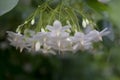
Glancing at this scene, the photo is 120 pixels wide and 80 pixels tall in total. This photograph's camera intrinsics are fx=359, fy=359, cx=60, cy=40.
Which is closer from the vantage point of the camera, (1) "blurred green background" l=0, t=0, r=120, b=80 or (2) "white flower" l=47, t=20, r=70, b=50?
(2) "white flower" l=47, t=20, r=70, b=50

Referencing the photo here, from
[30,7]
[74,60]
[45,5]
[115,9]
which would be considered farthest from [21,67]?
[45,5]

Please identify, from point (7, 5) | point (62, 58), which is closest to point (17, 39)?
point (7, 5)

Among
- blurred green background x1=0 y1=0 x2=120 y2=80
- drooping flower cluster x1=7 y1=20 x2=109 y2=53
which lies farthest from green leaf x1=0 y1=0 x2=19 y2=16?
blurred green background x1=0 y1=0 x2=120 y2=80

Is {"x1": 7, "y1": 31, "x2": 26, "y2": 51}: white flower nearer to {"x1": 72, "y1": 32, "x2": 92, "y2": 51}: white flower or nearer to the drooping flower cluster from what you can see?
the drooping flower cluster

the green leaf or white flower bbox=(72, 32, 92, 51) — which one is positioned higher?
the green leaf

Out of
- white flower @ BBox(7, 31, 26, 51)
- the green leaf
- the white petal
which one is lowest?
Result: white flower @ BBox(7, 31, 26, 51)

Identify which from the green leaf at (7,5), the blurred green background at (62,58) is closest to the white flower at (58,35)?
the green leaf at (7,5)

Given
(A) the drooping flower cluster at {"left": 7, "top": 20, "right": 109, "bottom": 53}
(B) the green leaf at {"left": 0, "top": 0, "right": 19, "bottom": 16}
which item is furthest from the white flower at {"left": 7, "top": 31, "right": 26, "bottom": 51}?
(B) the green leaf at {"left": 0, "top": 0, "right": 19, "bottom": 16}
